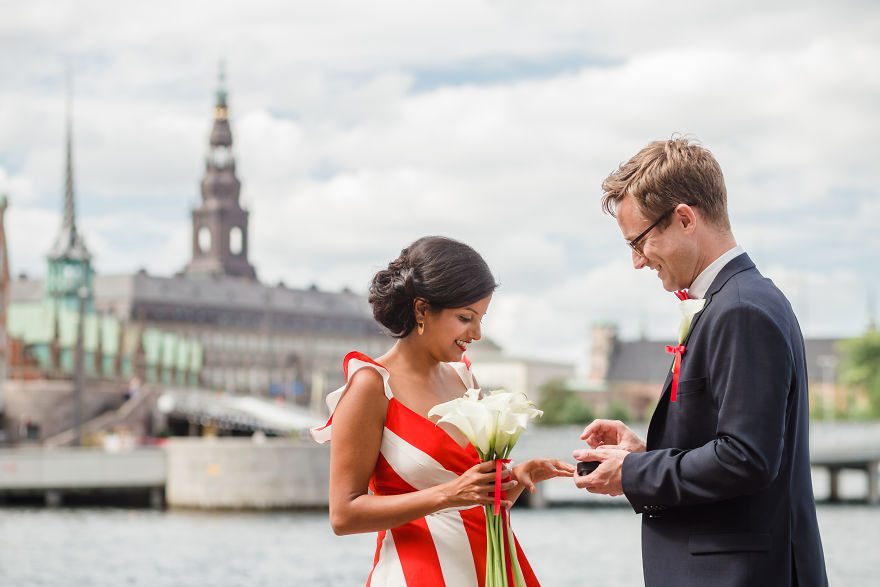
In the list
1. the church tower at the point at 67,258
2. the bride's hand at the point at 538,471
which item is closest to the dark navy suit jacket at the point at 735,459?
the bride's hand at the point at 538,471

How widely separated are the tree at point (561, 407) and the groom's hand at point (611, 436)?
9205cm

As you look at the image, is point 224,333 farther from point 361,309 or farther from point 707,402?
point 707,402

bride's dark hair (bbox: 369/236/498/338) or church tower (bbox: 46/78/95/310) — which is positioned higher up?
church tower (bbox: 46/78/95/310)

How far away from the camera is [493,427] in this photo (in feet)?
10.0

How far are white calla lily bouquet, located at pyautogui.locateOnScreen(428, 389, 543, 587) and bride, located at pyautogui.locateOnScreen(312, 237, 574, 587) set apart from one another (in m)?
0.05

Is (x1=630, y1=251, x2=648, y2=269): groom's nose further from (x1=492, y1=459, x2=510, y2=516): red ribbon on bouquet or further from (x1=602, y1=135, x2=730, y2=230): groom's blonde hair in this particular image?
(x1=492, y1=459, x2=510, y2=516): red ribbon on bouquet

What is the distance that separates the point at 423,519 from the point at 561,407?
342 ft

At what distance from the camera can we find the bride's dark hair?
3.30 meters

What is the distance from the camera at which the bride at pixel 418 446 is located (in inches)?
124

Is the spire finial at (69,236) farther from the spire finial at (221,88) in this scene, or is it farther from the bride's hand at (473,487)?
the bride's hand at (473,487)

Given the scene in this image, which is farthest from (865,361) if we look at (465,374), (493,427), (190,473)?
(493,427)

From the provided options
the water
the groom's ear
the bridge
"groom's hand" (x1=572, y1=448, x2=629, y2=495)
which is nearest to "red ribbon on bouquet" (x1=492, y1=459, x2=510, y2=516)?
"groom's hand" (x1=572, y1=448, x2=629, y2=495)

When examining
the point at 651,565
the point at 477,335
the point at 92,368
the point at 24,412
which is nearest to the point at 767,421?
the point at 651,565

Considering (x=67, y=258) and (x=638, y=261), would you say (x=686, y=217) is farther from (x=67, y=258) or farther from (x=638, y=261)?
(x=67, y=258)
